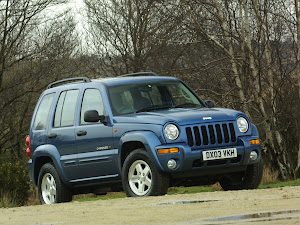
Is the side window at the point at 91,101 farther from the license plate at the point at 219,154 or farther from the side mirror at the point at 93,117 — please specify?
the license plate at the point at 219,154

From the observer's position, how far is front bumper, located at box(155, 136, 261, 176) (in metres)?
10.3

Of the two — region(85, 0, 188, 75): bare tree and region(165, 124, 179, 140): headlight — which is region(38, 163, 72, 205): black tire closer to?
region(165, 124, 179, 140): headlight

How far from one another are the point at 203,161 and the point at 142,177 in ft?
2.69

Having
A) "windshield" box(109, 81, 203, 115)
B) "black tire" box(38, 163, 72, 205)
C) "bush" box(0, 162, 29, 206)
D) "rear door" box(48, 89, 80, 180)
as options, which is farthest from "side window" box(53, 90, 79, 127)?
"bush" box(0, 162, 29, 206)

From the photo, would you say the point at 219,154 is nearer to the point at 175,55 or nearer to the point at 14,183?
the point at 14,183

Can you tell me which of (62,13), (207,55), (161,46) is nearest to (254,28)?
(207,55)

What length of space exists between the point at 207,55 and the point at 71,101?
1526cm

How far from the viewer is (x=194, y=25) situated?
857 inches

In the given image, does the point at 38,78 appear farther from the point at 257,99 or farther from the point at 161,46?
the point at 257,99

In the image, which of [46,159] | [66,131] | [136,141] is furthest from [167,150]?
[46,159]

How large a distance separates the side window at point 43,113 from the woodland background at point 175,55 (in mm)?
8428

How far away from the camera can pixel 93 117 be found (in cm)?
1109

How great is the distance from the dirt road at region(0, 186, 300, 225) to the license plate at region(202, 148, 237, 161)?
589 millimetres

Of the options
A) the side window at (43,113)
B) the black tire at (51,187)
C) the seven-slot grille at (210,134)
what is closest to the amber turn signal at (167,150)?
the seven-slot grille at (210,134)
